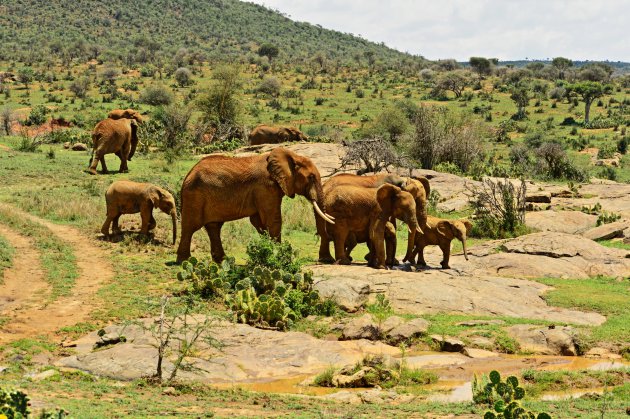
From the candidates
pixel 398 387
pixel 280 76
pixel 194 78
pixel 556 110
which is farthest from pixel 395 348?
pixel 280 76

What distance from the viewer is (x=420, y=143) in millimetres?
33844

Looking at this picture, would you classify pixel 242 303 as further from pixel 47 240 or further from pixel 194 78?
pixel 194 78

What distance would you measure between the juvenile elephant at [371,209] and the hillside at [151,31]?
6900cm

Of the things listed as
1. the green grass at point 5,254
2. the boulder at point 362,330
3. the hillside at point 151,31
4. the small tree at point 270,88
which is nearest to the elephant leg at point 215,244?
the green grass at point 5,254

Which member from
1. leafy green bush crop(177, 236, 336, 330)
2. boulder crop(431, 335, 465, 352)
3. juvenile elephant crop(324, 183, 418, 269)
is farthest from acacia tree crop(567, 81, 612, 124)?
boulder crop(431, 335, 465, 352)

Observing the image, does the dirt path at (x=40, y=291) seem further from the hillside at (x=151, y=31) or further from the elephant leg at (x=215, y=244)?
the hillside at (x=151, y=31)

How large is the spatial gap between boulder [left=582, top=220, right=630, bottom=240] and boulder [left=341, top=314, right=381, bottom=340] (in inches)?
457

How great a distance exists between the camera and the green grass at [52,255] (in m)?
14.3

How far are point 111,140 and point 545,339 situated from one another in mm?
17696

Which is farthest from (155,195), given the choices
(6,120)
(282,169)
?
(6,120)

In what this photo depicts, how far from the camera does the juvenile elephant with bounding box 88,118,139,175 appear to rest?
2569 cm

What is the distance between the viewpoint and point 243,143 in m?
38.0

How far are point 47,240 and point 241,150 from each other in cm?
1672

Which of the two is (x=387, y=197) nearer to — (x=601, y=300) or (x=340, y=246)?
(x=340, y=246)
